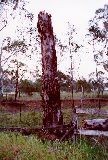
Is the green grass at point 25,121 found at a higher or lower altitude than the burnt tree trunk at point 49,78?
lower

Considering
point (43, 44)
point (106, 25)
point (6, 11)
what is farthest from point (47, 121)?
point (106, 25)

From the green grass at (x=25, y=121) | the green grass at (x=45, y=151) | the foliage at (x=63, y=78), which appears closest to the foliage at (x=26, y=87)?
the foliage at (x=63, y=78)

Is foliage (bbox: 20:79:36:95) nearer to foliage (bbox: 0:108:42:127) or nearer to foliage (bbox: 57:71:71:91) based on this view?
foliage (bbox: 57:71:71:91)

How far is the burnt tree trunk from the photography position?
10.6 m

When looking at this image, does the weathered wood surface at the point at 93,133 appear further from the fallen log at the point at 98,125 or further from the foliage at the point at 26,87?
the foliage at the point at 26,87

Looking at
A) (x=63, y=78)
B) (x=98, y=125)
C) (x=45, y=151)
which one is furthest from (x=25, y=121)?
(x=63, y=78)

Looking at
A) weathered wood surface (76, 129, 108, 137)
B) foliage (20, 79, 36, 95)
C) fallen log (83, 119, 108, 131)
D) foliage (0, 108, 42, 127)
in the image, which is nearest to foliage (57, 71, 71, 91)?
foliage (20, 79, 36, 95)

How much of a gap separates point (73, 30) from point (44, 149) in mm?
38682

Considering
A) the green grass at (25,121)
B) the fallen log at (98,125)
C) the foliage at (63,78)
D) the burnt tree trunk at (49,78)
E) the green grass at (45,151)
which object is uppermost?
the foliage at (63,78)

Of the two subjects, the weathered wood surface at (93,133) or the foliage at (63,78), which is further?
the foliage at (63,78)

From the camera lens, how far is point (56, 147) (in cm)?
661

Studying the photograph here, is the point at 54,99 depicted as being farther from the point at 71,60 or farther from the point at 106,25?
the point at 71,60

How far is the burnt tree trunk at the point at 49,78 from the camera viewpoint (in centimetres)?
1056

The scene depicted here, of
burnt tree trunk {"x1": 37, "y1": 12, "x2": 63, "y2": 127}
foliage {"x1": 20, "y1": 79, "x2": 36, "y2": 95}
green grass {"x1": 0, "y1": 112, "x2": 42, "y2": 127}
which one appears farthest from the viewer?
foliage {"x1": 20, "y1": 79, "x2": 36, "y2": 95}
